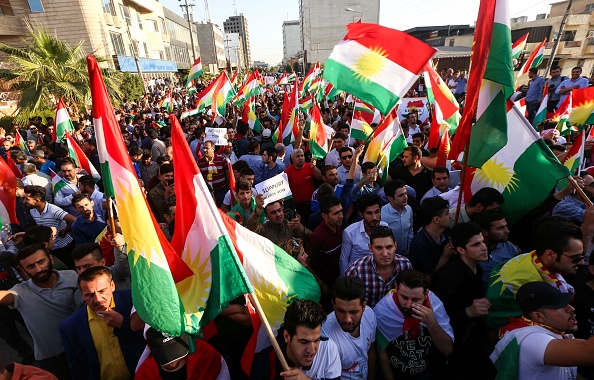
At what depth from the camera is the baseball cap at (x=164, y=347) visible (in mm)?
2203

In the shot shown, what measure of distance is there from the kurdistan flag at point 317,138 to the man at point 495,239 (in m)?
4.21

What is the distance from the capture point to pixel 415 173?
5555 mm

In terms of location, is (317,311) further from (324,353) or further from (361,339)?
(361,339)

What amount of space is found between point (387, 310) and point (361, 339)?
311 mm

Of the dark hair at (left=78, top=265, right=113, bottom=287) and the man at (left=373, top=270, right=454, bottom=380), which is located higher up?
the dark hair at (left=78, top=265, right=113, bottom=287)

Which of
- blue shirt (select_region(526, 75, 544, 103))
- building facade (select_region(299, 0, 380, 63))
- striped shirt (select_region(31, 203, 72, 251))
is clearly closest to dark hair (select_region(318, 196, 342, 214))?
striped shirt (select_region(31, 203, 72, 251))

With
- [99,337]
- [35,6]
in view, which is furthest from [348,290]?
[35,6]

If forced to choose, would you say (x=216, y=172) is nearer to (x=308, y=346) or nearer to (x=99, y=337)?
(x=99, y=337)

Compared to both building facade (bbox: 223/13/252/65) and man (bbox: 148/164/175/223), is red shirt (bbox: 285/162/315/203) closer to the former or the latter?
man (bbox: 148/164/175/223)

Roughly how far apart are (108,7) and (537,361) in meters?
38.8

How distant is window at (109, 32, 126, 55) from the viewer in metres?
30.5

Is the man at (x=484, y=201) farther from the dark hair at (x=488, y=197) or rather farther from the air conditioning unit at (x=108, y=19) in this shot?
the air conditioning unit at (x=108, y=19)

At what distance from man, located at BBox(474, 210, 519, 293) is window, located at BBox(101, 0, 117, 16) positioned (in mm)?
36583

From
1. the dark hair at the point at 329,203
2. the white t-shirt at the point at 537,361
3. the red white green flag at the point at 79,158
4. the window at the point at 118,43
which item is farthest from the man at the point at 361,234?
the window at the point at 118,43
